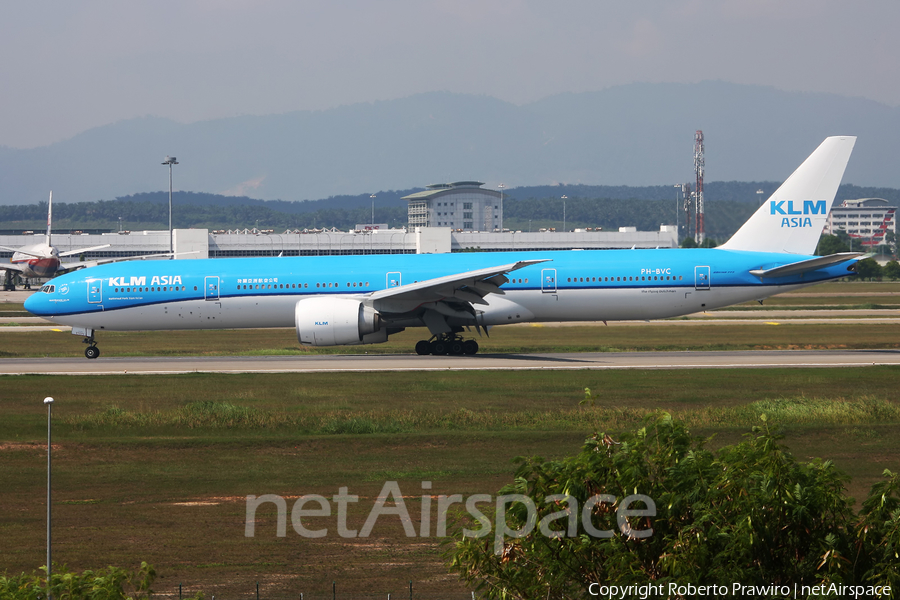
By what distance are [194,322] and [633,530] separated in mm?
32275

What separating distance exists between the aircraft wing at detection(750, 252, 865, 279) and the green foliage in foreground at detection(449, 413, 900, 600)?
95.4 feet

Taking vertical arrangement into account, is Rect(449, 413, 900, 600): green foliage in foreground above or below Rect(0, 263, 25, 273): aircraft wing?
below

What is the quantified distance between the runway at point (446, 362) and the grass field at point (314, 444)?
6.52 feet

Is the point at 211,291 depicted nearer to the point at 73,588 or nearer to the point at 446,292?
the point at 446,292

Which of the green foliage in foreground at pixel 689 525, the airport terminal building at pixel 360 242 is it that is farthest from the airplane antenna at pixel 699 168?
the green foliage in foreground at pixel 689 525

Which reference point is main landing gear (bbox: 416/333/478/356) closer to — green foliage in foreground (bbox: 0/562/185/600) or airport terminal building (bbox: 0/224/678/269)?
green foliage in foreground (bbox: 0/562/185/600)

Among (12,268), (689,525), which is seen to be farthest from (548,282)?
(12,268)

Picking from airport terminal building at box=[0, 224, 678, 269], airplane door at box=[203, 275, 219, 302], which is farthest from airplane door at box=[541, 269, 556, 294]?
airport terminal building at box=[0, 224, 678, 269]

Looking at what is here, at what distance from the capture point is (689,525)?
793cm

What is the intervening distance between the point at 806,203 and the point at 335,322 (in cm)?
2037

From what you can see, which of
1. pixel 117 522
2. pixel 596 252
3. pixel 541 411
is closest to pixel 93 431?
pixel 117 522

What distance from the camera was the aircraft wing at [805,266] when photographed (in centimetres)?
3522

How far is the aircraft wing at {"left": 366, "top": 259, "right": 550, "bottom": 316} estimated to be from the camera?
34.0 meters

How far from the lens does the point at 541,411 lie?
941 inches
